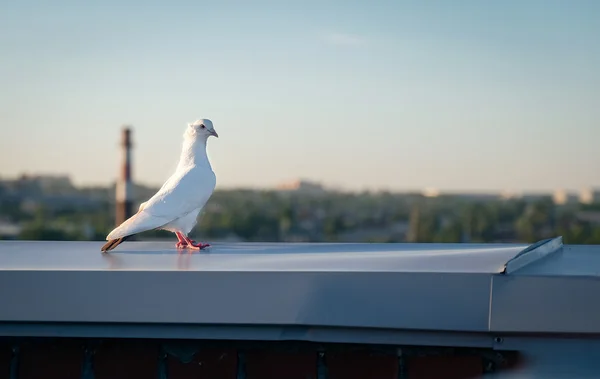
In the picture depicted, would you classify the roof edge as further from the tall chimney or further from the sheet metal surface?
the tall chimney

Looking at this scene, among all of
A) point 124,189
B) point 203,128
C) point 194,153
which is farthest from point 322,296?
point 124,189

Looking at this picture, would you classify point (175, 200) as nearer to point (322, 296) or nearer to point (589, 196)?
point (322, 296)

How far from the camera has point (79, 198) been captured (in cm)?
4822

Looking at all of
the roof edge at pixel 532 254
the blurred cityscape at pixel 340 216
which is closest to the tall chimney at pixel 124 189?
the blurred cityscape at pixel 340 216

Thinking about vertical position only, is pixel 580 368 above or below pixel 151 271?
below

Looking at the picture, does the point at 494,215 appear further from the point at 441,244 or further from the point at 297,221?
the point at 441,244

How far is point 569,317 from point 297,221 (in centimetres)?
5101

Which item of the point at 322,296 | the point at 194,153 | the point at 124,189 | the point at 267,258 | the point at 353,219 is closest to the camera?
the point at 322,296

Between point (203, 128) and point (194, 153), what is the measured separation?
5.8 inches

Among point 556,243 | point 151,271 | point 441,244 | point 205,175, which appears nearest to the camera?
point 151,271

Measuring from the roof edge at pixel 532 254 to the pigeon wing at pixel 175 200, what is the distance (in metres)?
1.33

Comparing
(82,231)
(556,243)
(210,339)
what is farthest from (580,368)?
(82,231)

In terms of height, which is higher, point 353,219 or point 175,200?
point 175,200

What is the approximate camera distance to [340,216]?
5241cm
